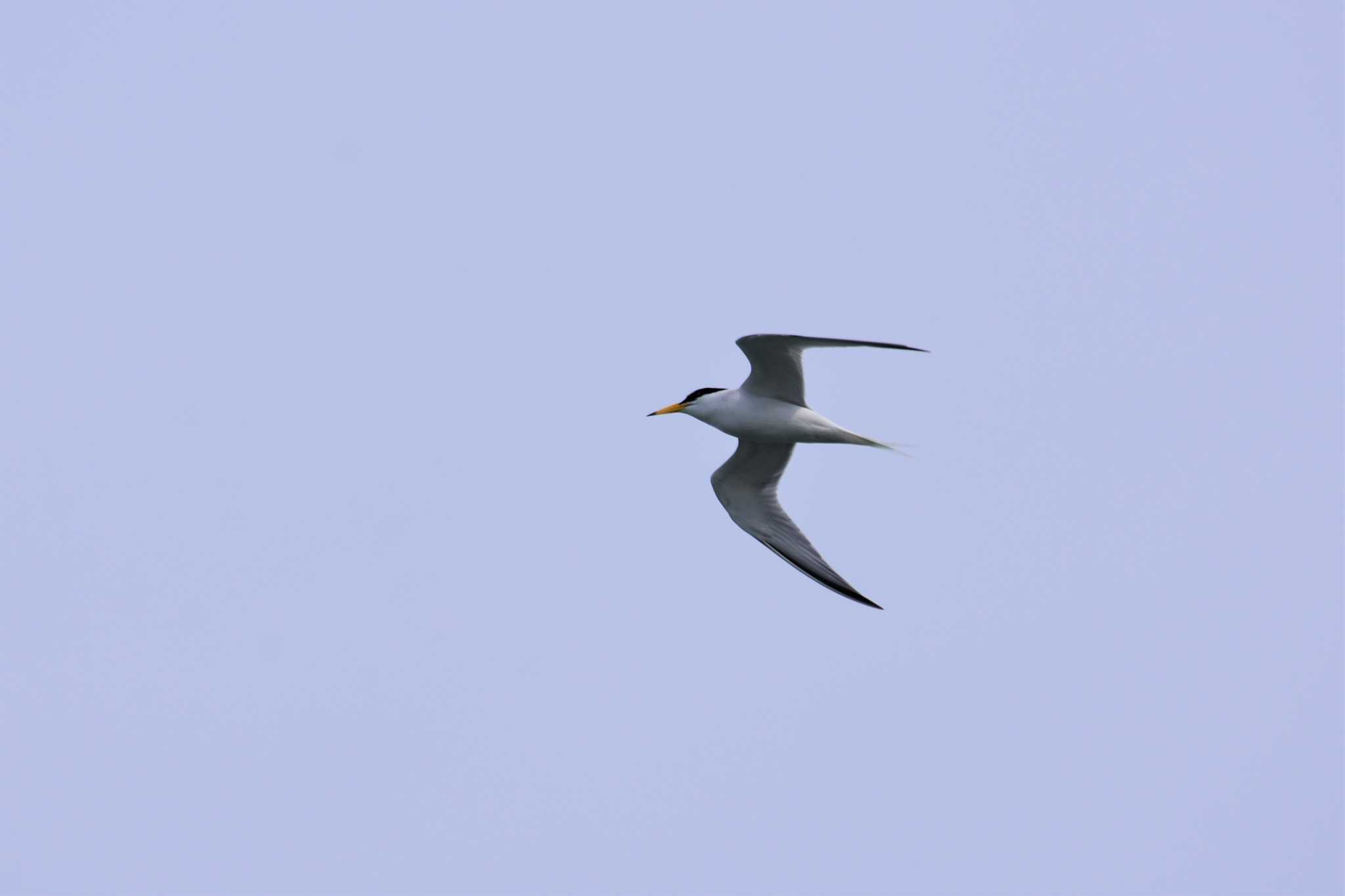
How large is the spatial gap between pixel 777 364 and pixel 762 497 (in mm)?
1911

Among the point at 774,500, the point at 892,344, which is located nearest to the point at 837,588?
the point at 774,500

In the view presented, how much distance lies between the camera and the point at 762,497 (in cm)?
1324

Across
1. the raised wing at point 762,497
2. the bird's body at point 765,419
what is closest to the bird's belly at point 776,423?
the bird's body at point 765,419

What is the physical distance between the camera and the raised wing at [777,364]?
11125 mm

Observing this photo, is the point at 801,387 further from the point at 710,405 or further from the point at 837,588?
the point at 837,588

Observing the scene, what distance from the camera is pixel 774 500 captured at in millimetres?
13211

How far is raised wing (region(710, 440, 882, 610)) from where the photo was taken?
13.0m

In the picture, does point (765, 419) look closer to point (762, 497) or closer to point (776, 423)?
point (776, 423)

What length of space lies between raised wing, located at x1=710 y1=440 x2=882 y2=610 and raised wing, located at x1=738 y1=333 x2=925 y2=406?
0.93m

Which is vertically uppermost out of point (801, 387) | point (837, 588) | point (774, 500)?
point (801, 387)

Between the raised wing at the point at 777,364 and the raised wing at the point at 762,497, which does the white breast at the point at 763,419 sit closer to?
the raised wing at the point at 777,364

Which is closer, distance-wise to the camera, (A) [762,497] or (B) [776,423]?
(B) [776,423]

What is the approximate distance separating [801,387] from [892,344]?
2419 mm

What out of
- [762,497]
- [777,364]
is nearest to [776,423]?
[777,364]
